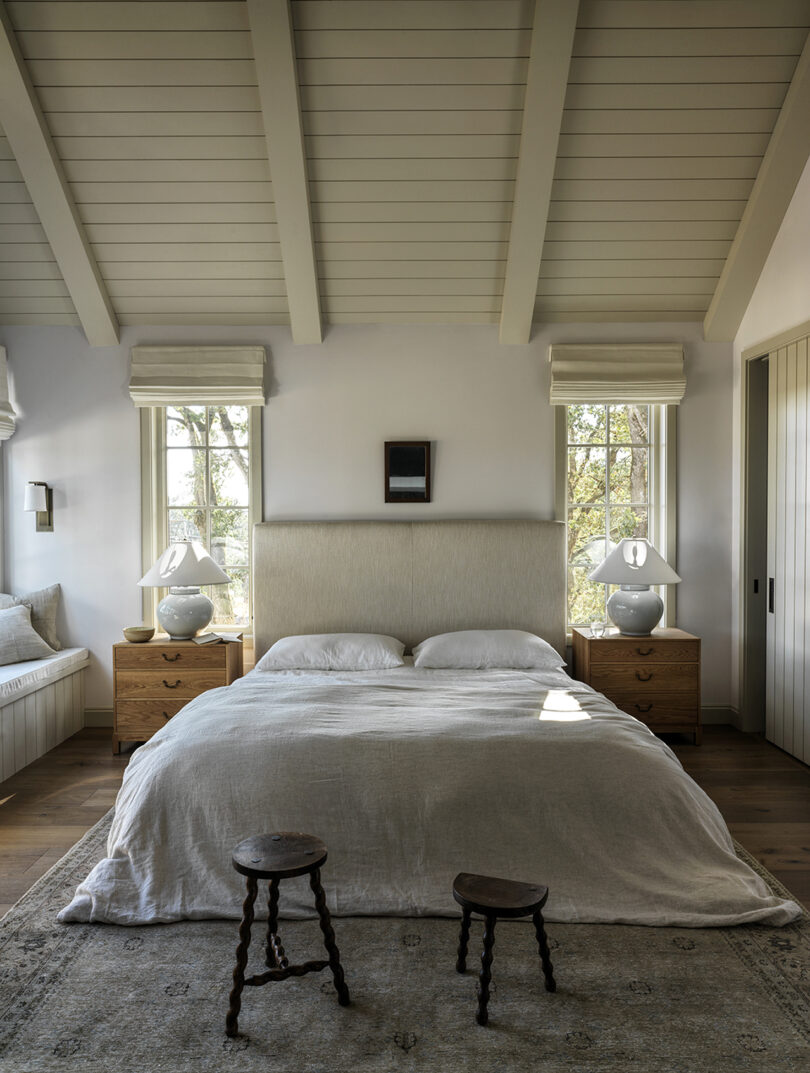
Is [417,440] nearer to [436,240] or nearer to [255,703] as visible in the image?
[436,240]

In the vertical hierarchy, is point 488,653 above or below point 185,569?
below

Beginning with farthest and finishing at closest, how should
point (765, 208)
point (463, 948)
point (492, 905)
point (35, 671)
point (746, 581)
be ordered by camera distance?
point (746, 581)
point (35, 671)
point (765, 208)
point (463, 948)
point (492, 905)

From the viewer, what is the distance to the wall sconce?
4625 millimetres

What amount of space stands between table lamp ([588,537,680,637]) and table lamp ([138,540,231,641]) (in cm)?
207

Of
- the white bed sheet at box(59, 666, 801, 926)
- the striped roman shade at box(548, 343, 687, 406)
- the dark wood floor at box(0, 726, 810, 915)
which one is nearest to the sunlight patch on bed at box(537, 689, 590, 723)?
the white bed sheet at box(59, 666, 801, 926)

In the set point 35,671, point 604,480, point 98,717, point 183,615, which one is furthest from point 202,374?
point 604,480

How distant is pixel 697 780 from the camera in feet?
12.4

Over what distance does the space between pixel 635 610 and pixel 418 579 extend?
120cm

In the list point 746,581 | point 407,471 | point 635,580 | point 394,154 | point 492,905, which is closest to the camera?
point 492,905

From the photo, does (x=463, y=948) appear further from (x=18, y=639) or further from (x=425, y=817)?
(x=18, y=639)

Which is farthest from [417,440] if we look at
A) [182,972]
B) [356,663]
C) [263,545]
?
[182,972]

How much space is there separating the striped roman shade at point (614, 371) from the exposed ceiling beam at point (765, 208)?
32cm

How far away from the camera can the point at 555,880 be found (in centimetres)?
253

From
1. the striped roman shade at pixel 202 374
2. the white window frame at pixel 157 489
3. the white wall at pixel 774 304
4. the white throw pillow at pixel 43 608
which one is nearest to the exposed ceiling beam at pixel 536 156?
the white wall at pixel 774 304
